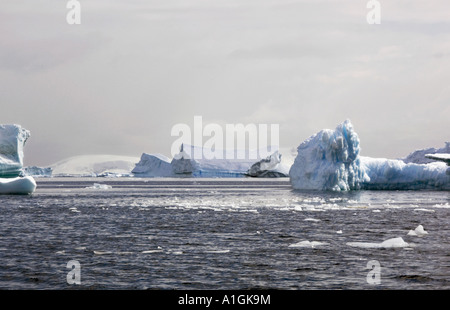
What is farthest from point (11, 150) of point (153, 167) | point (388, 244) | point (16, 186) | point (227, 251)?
point (153, 167)

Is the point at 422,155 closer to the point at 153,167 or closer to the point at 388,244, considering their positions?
the point at 388,244

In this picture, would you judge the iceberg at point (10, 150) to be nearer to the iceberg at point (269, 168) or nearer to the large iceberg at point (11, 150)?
the large iceberg at point (11, 150)

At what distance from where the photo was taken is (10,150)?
80.9 meters

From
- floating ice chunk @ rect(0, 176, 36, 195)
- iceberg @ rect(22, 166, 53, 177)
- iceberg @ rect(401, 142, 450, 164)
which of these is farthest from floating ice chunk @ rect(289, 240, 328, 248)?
iceberg @ rect(22, 166, 53, 177)

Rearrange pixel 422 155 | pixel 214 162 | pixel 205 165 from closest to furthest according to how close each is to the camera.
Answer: pixel 422 155, pixel 205 165, pixel 214 162

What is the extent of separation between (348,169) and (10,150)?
45.9 m

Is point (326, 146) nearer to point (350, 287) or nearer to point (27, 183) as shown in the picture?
point (27, 183)

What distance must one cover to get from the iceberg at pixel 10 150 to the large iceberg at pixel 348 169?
38399 millimetres

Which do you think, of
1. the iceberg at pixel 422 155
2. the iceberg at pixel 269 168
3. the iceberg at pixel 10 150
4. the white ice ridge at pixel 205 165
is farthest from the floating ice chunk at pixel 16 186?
the iceberg at pixel 269 168

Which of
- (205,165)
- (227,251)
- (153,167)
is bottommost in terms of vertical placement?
(227,251)

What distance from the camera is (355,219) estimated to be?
2939 cm
